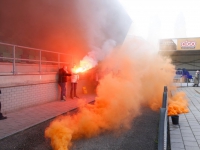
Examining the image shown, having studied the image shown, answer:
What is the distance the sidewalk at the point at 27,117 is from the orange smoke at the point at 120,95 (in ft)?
2.09

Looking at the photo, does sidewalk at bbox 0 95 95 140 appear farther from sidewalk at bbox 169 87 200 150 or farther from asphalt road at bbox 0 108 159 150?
sidewalk at bbox 169 87 200 150

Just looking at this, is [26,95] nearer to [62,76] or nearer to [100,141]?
[62,76]

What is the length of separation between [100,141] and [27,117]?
122 inches

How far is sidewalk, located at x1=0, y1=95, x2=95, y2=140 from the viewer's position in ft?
18.1

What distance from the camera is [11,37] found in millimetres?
13070

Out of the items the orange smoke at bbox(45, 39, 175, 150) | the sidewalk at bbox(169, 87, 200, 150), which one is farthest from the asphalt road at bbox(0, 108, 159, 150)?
the sidewalk at bbox(169, 87, 200, 150)

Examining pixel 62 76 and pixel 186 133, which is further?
pixel 62 76

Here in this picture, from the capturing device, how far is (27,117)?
6.77 meters

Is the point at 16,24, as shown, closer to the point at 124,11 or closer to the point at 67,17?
the point at 67,17

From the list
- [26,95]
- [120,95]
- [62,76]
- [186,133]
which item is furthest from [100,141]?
[62,76]

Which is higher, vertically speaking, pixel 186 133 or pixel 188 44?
pixel 188 44

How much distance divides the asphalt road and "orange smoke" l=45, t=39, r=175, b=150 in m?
0.26

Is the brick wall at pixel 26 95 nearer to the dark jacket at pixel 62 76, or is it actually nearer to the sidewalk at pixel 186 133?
the dark jacket at pixel 62 76

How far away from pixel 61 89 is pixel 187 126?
622cm
